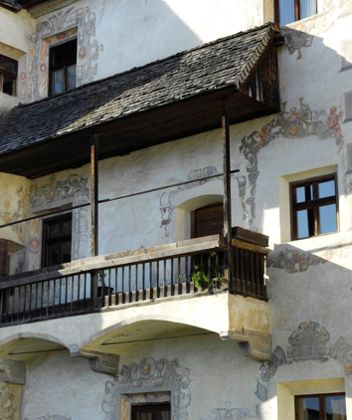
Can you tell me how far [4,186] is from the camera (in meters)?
20.6

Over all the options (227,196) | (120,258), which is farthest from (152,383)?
(227,196)

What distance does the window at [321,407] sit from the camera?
613 inches

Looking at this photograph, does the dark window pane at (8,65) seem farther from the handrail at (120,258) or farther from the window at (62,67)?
the handrail at (120,258)

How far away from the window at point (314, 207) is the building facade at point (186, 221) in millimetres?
27

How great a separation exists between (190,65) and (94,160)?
2319 mm

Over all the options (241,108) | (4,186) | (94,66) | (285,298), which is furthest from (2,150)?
(285,298)

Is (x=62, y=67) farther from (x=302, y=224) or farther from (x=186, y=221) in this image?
(x=302, y=224)

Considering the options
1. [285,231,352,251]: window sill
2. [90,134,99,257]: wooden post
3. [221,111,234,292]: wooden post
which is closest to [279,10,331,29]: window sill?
[221,111,234,292]: wooden post

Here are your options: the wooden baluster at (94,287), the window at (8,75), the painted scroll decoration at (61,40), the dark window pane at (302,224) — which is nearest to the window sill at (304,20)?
the dark window pane at (302,224)

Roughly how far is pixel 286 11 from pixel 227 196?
3.80 metres

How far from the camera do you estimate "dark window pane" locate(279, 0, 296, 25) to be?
58.3 feet

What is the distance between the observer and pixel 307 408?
16016mm

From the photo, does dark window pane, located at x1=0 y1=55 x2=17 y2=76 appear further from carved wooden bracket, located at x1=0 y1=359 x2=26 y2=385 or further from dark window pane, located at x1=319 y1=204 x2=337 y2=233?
dark window pane, located at x1=319 y1=204 x2=337 y2=233

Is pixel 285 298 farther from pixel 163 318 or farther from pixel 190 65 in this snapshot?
pixel 190 65
